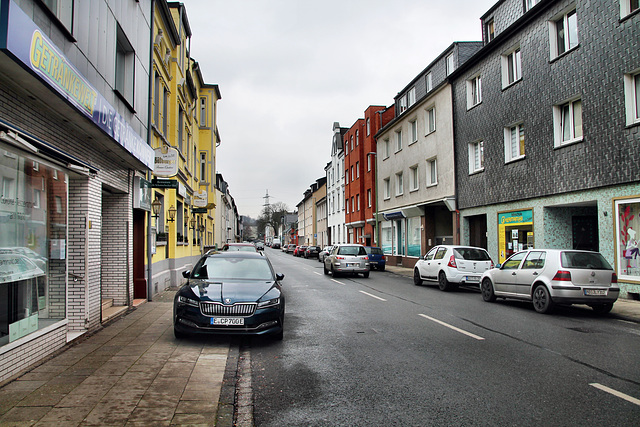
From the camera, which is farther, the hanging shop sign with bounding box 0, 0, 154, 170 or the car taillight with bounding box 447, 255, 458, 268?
the car taillight with bounding box 447, 255, 458, 268

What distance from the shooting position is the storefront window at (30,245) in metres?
5.31

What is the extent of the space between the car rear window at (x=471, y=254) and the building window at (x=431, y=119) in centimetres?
1156

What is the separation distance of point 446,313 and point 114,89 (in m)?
8.61

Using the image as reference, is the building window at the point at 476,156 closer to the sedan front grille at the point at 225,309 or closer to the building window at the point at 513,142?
the building window at the point at 513,142

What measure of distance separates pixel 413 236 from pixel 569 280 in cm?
1888

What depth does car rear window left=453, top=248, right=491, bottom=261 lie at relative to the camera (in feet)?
52.5

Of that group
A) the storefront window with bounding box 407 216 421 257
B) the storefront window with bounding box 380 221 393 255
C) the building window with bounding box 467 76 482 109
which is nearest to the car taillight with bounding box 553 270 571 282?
the building window with bounding box 467 76 482 109

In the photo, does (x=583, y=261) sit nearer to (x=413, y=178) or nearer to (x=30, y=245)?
(x=30, y=245)

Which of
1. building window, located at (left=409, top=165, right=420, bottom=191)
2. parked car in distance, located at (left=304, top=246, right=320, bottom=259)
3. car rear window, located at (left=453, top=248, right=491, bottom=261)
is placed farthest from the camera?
parked car in distance, located at (left=304, top=246, right=320, bottom=259)

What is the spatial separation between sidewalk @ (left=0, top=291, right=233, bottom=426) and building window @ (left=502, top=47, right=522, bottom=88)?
53.2 feet

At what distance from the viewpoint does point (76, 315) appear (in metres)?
7.70

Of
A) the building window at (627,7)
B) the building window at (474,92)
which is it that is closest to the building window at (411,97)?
the building window at (474,92)

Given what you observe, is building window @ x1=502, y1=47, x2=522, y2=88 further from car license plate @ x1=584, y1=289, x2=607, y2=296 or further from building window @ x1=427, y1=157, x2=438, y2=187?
car license plate @ x1=584, y1=289, x2=607, y2=296

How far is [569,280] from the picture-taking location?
10344 mm
